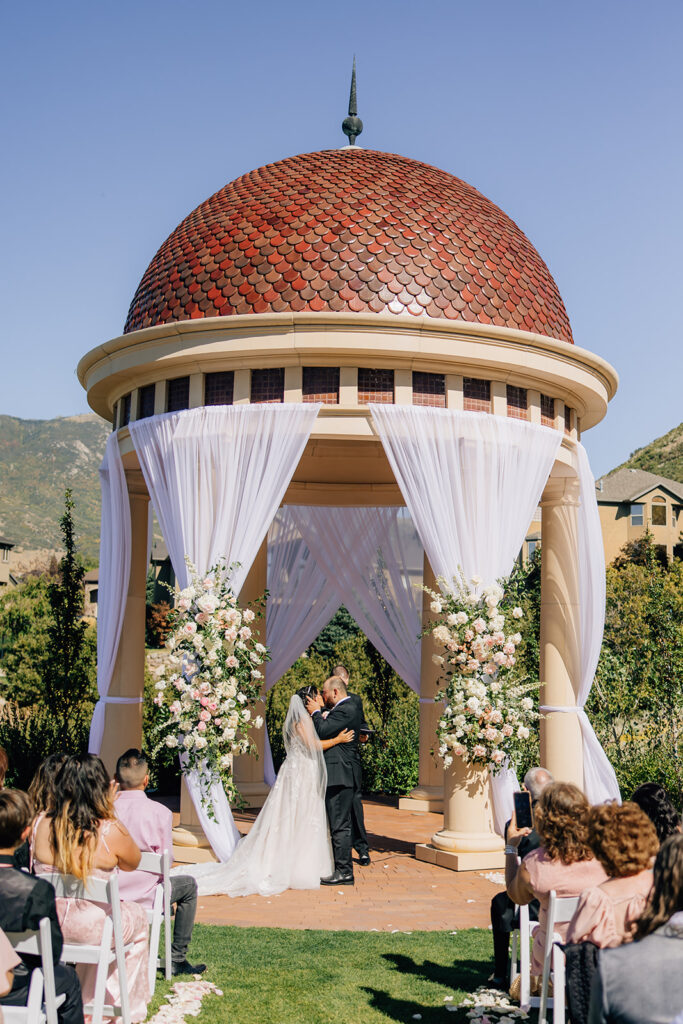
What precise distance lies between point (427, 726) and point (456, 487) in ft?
19.6

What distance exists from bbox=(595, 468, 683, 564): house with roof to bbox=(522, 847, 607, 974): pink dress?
179 feet

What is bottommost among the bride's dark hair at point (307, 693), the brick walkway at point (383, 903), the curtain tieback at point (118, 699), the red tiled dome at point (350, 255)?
the brick walkway at point (383, 903)

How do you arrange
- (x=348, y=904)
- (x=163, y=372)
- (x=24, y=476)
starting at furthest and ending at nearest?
(x=24, y=476) < (x=163, y=372) < (x=348, y=904)

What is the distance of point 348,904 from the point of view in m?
9.85

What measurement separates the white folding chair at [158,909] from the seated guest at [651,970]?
3276 mm

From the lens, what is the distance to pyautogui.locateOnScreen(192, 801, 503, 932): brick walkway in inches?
359

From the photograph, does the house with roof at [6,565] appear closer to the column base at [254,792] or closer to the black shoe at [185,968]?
the column base at [254,792]

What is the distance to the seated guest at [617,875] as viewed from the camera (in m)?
4.91

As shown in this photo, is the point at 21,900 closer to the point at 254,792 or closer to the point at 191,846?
the point at 191,846

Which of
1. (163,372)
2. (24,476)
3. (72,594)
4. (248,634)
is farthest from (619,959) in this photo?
(24,476)

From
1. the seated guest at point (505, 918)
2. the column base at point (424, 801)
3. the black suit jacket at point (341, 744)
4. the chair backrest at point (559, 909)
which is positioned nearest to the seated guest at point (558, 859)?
the chair backrest at point (559, 909)

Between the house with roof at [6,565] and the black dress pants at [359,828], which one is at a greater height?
the house with roof at [6,565]

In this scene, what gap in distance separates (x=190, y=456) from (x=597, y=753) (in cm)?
649

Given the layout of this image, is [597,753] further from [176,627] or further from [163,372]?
[163,372]
